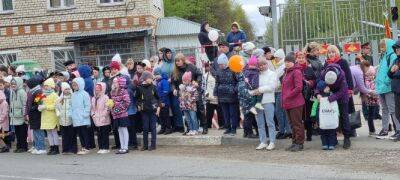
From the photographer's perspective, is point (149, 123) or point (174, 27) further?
point (174, 27)

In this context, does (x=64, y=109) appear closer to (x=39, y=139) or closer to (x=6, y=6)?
(x=39, y=139)

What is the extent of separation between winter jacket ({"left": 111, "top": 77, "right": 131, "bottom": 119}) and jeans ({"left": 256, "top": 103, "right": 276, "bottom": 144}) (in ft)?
9.11

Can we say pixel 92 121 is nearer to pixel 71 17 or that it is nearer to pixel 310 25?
pixel 310 25

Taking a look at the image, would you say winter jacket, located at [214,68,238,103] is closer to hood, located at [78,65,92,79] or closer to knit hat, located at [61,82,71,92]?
hood, located at [78,65,92,79]

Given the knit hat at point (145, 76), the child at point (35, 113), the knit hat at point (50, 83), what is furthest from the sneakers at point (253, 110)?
the child at point (35, 113)

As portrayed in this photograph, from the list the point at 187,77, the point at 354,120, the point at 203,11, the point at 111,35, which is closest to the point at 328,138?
the point at 354,120

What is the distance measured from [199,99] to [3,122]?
15.5 ft

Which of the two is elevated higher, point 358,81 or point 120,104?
point 358,81

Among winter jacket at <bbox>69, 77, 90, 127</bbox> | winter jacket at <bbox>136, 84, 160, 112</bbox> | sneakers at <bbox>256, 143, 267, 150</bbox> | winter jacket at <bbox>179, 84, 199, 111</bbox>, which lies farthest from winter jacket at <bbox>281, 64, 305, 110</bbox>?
winter jacket at <bbox>69, 77, 90, 127</bbox>

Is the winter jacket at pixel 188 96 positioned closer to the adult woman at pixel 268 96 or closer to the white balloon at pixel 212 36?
the adult woman at pixel 268 96

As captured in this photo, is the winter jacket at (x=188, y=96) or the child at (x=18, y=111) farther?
the child at (x=18, y=111)

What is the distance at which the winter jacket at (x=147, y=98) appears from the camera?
12.9 metres

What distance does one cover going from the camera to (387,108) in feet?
39.3

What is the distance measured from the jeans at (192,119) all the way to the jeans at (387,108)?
3984mm
